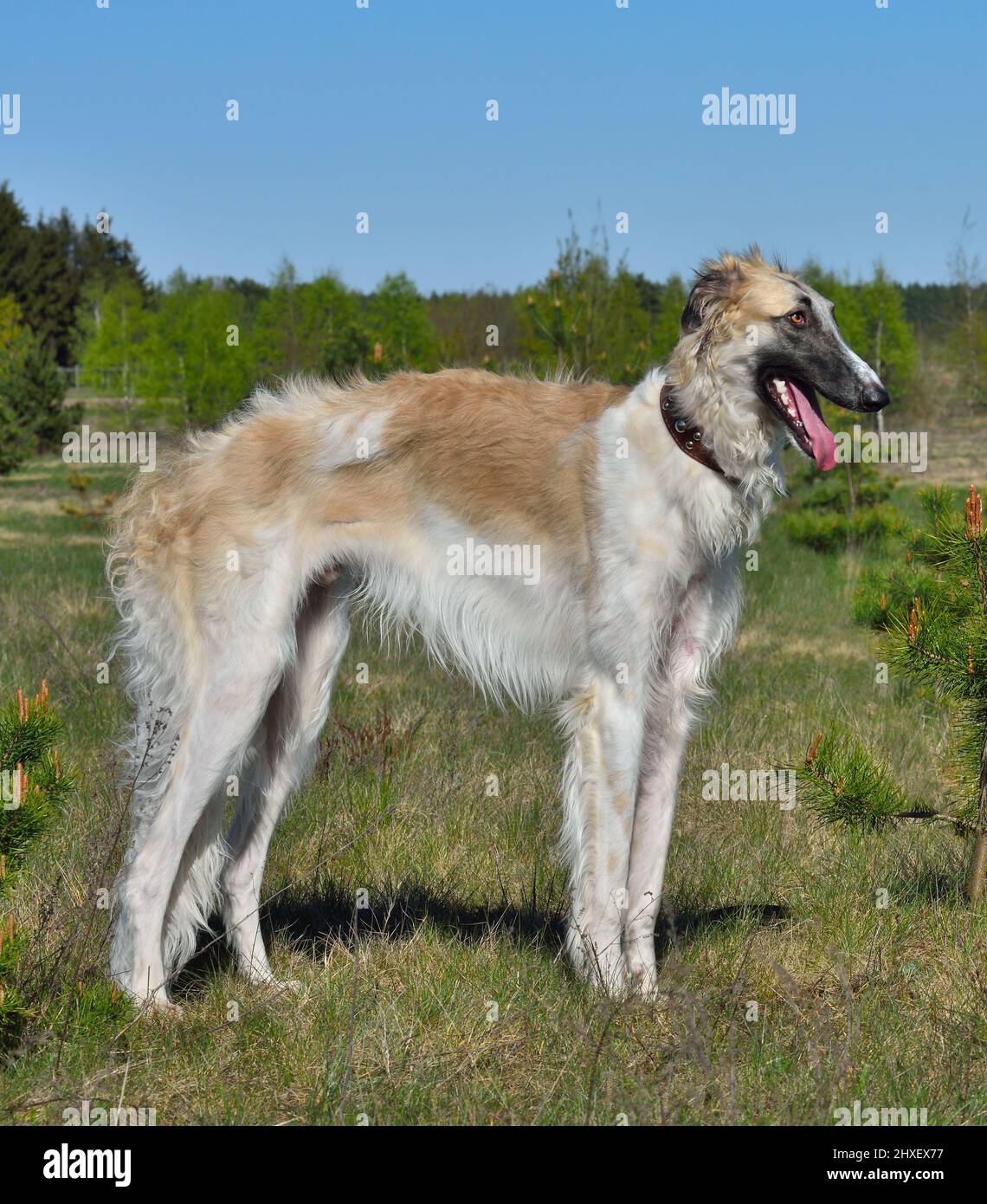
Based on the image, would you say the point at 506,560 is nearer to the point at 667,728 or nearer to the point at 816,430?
the point at 667,728

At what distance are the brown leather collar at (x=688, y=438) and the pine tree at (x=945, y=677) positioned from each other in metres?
0.96

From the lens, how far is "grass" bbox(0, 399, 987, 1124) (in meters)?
3.30

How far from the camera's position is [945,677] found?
440cm

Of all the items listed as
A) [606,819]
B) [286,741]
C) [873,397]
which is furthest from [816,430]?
[286,741]

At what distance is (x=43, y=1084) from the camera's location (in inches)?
129

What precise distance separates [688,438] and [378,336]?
1453 cm

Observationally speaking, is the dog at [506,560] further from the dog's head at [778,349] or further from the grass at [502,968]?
the grass at [502,968]

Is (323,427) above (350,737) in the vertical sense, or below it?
above

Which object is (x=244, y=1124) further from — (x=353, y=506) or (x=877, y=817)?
(x=877, y=817)

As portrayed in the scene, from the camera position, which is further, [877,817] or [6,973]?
[877,817]

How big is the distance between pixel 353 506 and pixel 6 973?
1791mm

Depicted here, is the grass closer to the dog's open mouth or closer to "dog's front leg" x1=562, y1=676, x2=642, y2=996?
"dog's front leg" x1=562, y1=676, x2=642, y2=996

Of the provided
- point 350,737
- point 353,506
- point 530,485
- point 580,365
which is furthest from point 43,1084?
point 580,365

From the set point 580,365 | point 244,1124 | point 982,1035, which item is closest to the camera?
point 244,1124
